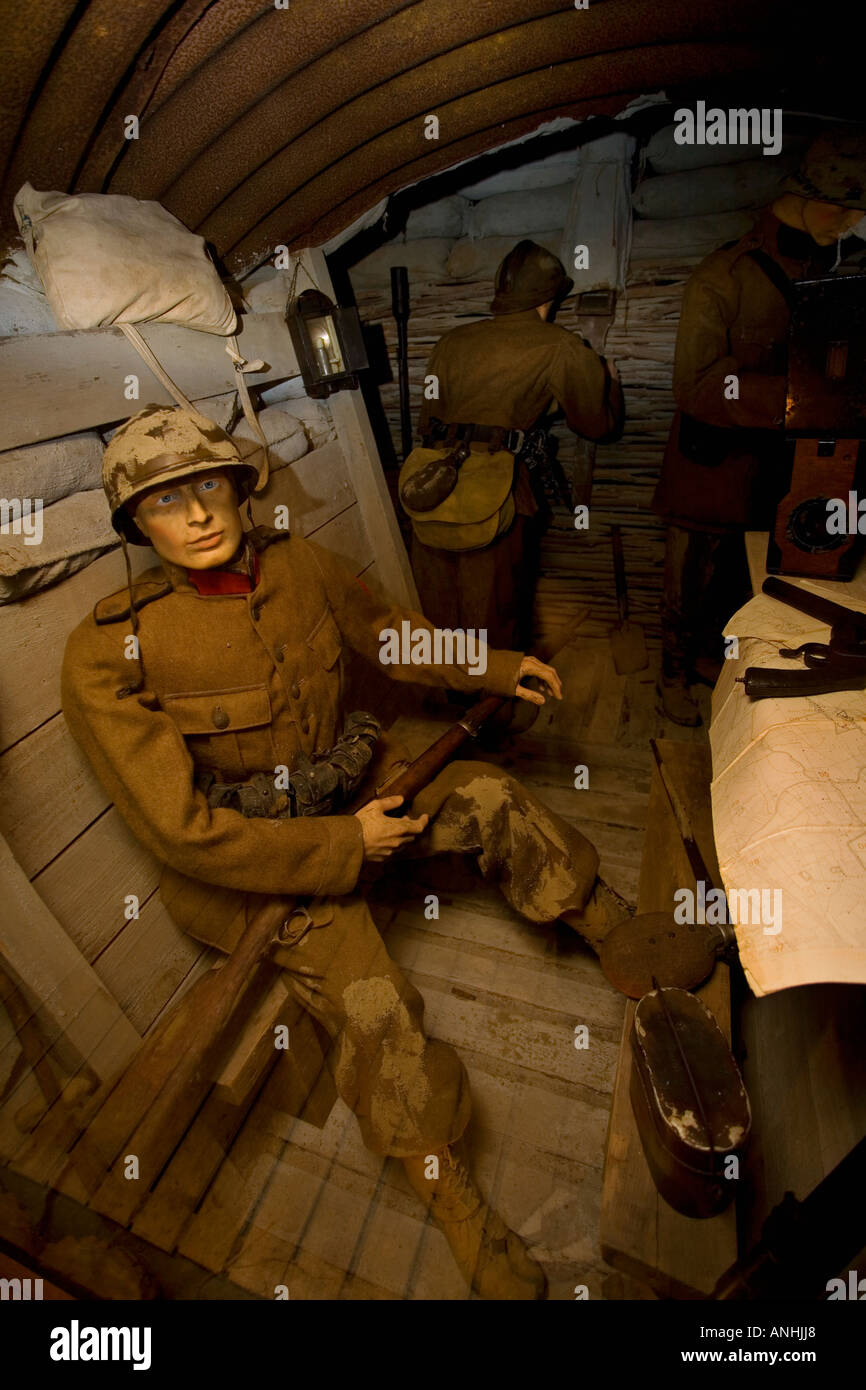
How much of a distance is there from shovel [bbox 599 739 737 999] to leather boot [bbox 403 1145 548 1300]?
882 mm

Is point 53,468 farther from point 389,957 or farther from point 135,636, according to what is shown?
point 389,957

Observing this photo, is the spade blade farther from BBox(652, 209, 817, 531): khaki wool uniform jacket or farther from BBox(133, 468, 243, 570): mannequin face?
BBox(652, 209, 817, 531): khaki wool uniform jacket

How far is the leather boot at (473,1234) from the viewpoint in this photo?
1.99 m

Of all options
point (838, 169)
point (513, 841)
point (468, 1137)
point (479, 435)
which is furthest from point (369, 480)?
point (468, 1137)

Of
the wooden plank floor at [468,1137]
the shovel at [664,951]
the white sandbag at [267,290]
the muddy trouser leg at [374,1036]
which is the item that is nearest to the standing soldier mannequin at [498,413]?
the white sandbag at [267,290]

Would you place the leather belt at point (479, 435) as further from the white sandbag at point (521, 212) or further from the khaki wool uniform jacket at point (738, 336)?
the white sandbag at point (521, 212)

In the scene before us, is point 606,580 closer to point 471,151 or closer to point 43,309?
point 471,151

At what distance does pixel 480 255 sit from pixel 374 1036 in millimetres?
4823

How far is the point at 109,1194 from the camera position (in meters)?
1.81

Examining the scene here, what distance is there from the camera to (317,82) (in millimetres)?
2236

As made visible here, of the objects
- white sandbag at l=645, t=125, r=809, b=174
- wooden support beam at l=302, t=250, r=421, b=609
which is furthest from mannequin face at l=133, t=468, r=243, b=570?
white sandbag at l=645, t=125, r=809, b=174

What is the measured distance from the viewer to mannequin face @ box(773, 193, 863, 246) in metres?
2.70

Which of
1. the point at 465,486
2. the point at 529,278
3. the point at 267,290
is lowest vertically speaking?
the point at 465,486

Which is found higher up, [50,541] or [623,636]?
[50,541]
